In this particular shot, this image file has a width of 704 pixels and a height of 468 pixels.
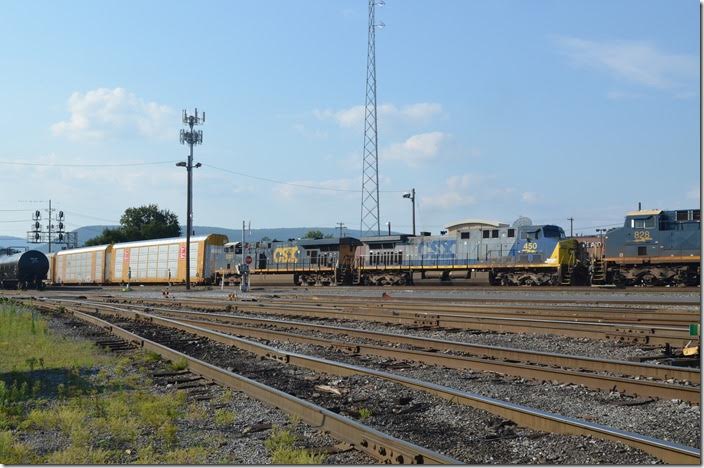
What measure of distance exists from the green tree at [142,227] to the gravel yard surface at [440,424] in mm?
102234

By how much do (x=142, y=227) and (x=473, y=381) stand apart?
10859cm

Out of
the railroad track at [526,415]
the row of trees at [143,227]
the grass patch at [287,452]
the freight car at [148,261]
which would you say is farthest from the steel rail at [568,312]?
the row of trees at [143,227]

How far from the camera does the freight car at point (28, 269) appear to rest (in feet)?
153

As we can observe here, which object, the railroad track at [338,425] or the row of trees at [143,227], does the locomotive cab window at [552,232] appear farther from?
the row of trees at [143,227]

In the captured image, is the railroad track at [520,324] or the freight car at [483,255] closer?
the railroad track at [520,324]

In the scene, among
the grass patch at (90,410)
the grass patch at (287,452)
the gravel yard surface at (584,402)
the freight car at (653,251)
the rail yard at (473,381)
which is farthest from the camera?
the freight car at (653,251)

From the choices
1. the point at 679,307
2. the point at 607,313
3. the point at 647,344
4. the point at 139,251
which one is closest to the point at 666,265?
the point at 679,307

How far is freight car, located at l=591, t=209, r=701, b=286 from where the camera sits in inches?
1064

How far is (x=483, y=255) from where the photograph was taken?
33.6 m

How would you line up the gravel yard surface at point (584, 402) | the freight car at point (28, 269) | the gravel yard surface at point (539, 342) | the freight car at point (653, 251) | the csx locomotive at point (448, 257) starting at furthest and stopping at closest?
1. the freight car at point (28, 269)
2. the csx locomotive at point (448, 257)
3. the freight car at point (653, 251)
4. the gravel yard surface at point (539, 342)
5. the gravel yard surface at point (584, 402)

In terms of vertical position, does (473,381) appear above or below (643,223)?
below

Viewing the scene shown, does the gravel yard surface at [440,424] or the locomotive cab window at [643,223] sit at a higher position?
the locomotive cab window at [643,223]

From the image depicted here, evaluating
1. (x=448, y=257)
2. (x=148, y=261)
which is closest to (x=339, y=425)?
(x=448, y=257)

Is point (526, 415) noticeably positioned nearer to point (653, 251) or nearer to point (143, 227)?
point (653, 251)
